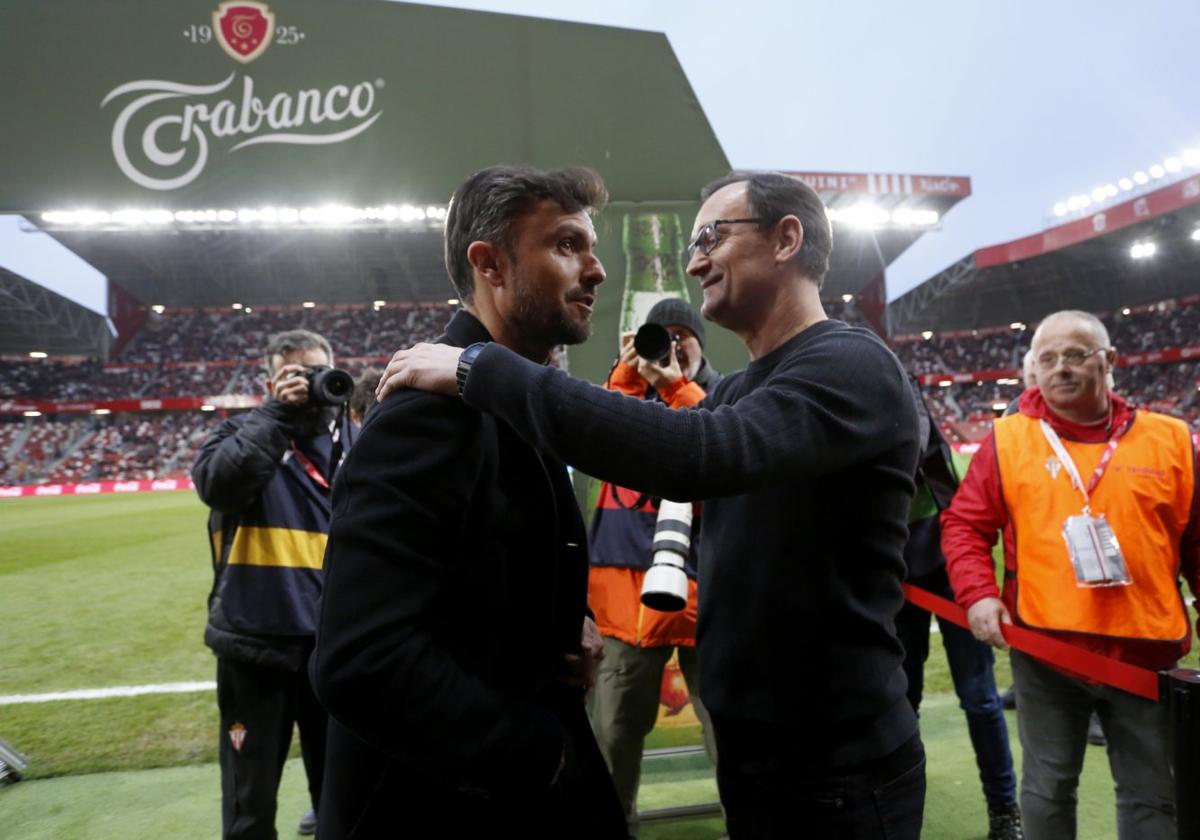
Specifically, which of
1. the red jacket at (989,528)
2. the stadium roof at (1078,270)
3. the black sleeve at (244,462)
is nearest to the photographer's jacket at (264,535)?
the black sleeve at (244,462)

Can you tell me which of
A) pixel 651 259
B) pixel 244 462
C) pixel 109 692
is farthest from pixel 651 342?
pixel 109 692

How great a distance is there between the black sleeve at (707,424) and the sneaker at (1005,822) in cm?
245

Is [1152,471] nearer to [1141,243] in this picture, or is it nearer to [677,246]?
[677,246]

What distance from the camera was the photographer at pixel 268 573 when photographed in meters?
2.46

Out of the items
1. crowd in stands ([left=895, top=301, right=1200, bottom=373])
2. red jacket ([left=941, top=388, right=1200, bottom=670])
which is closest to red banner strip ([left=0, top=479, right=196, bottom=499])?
red jacket ([left=941, top=388, right=1200, bottom=670])

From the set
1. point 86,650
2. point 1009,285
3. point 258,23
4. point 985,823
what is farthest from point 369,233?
point 1009,285

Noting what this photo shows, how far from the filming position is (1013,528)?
2383 millimetres

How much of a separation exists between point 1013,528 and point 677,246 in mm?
2156

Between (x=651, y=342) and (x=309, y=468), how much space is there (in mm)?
1605

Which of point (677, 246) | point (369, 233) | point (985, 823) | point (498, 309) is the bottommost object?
point (985, 823)

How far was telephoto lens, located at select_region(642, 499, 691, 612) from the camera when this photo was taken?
149 centimetres

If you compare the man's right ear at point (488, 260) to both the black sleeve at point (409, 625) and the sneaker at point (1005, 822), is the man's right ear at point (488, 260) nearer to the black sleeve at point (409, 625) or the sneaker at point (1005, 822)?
the black sleeve at point (409, 625)

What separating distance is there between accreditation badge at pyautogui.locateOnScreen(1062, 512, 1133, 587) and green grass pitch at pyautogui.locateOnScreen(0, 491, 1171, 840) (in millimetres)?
1559

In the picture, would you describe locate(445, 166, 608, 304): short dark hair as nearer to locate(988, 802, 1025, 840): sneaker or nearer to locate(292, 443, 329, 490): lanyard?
locate(292, 443, 329, 490): lanyard
